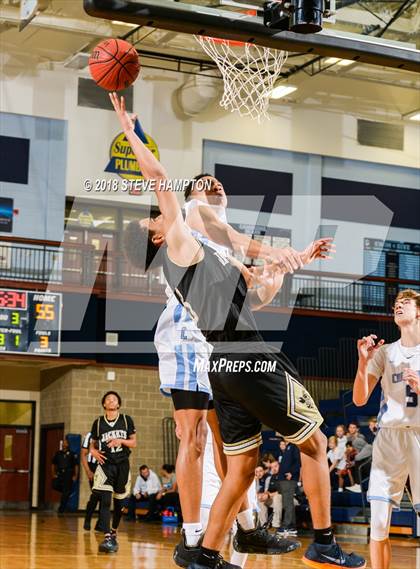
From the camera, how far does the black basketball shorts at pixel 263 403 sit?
15.8 feet

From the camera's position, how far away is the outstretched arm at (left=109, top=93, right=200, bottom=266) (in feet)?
15.9

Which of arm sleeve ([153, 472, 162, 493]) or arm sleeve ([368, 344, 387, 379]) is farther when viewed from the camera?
arm sleeve ([153, 472, 162, 493])

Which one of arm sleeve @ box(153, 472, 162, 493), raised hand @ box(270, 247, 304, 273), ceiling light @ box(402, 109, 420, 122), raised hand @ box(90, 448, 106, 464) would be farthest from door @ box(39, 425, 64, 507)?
raised hand @ box(270, 247, 304, 273)

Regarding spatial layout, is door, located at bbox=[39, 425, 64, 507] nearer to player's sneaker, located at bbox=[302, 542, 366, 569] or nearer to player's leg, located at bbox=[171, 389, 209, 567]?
player's leg, located at bbox=[171, 389, 209, 567]

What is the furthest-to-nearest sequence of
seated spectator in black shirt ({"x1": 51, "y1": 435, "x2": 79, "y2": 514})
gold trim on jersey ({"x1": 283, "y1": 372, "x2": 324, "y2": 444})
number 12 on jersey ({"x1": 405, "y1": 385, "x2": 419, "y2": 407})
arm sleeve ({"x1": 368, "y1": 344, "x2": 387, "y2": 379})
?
seated spectator in black shirt ({"x1": 51, "y1": 435, "x2": 79, "y2": 514}), arm sleeve ({"x1": 368, "y1": 344, "x2": 387, "y2": 379}), number 12 on jersey ({"x1": 405, "y1": 385, "x2": 419, "y2": 407}), gold trim on jersey ({"x1": 283, "y1": 372, "x2": 324, "y2": 444})

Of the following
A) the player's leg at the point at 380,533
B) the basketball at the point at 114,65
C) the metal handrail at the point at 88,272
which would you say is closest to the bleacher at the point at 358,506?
the metal handrail at the point at 88,272

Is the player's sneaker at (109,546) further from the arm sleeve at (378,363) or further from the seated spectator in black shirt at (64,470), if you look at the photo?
the seated spectator in black shirt at (64,470)

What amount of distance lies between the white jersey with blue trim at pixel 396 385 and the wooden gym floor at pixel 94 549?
340 centimetres

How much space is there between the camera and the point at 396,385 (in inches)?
258

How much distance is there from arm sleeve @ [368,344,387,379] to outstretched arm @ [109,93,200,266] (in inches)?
84.2

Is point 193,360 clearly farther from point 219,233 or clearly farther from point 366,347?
point 366,347

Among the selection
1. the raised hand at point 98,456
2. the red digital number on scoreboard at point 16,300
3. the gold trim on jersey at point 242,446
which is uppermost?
the red digital number on scoreboard at point 16,300

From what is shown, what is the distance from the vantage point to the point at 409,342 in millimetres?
6621

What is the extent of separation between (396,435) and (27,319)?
11.4 meters
